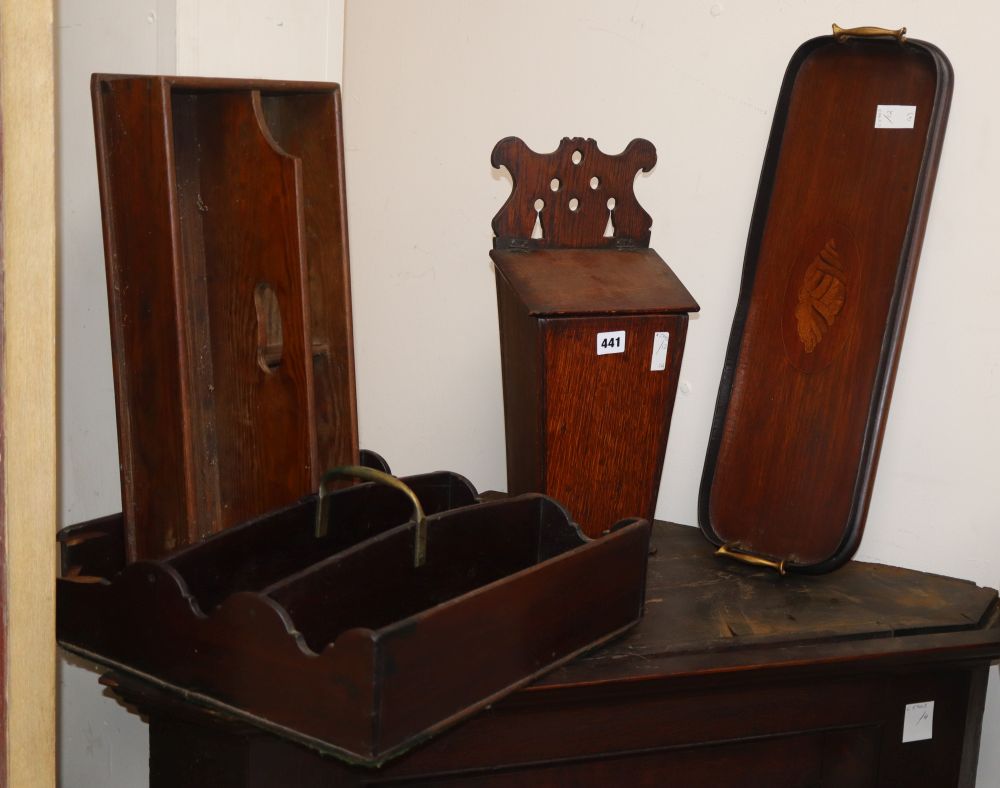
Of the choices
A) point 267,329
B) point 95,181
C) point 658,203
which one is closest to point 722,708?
point 267,329

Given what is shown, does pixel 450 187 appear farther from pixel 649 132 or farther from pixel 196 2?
pixel 196 2

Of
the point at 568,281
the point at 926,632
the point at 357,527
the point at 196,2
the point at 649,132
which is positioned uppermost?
the point at 196,2

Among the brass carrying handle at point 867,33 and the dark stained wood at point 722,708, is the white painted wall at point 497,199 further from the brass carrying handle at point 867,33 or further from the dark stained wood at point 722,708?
the dark stained wood at point 722,708

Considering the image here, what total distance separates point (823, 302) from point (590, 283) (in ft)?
1.31

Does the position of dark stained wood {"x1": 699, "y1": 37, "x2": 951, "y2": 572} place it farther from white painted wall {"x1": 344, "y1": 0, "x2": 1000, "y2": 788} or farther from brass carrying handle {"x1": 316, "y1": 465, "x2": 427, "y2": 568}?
brass carrying handle {"x1": 316, "y1": 465, "x2": 427, "y2": 568}

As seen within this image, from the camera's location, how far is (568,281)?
66.1 inches

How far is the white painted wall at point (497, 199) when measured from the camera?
1.75 meters

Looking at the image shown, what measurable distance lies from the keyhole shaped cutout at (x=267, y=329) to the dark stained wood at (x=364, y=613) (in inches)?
7.6

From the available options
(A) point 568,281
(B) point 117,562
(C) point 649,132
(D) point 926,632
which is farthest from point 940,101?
(B) point 117,562

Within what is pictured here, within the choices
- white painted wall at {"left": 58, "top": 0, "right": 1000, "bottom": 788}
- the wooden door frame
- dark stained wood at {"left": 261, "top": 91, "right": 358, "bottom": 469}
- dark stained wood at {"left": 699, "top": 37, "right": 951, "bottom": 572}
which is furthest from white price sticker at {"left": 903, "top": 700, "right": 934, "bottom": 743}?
the wooden door frame

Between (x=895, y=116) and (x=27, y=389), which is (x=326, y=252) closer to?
(x=27, y=389)

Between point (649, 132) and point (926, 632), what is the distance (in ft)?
3.05

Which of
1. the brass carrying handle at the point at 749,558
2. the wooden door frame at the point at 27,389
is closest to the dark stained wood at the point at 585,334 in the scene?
the brass carrying handle at the point at 749,558

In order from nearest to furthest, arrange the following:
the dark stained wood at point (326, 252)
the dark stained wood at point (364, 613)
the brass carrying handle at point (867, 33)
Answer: the dark stained wood at point (364, 613)
the dark stained wood at point (326, 252)
the brass carrying handle at point (867, 33)
